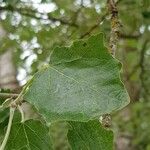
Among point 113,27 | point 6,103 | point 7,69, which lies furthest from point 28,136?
point 7,69

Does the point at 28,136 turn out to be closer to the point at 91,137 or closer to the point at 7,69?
the point at 91,137

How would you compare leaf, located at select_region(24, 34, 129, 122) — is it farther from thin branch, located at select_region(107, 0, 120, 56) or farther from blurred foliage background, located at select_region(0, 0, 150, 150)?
blurred foliage background, located at select_region(0, 0, 150, 150)

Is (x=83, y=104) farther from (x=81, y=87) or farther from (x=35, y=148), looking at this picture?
(x=35, y=148)

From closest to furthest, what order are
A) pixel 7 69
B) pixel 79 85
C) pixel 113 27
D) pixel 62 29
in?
pixel 79 85 < pixel 113 27 < pixel 62 29 < pixel 7 69

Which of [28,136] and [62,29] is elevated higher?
[28,136]

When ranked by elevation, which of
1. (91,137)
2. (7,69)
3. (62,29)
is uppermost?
(91,137)

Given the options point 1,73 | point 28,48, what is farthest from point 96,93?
point 1,73

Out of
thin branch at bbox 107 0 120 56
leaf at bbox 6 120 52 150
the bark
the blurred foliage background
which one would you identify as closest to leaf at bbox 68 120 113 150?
leaf at bbox 6 120 52 150
